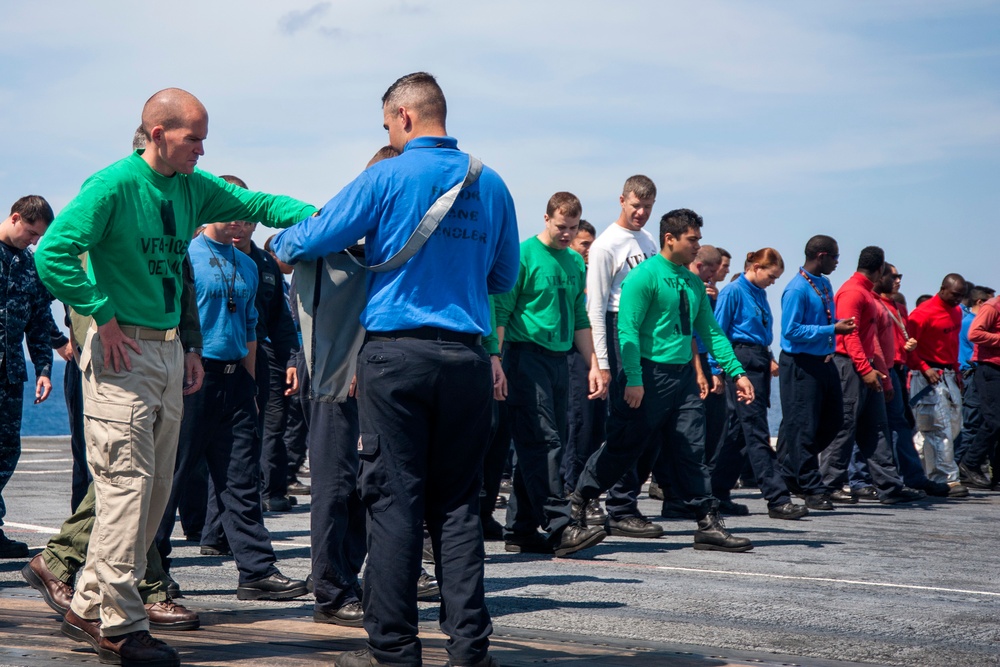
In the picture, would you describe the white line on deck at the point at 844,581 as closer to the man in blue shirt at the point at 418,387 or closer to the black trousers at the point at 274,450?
the man in blue shirt at the point at 418,387

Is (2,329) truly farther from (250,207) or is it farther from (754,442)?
(754,442)

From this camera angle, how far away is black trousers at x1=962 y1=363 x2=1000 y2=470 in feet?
46.1

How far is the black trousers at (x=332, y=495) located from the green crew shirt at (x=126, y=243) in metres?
0.88

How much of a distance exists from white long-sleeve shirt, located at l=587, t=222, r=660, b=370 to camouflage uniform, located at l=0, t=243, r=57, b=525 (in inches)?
149

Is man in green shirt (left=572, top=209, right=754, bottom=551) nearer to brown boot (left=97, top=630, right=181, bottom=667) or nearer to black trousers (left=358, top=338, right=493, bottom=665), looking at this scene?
black trousers (left=358, top=338, right=493, bottom=665)

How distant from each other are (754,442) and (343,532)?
5.88 meters

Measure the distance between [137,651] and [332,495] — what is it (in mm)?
1190

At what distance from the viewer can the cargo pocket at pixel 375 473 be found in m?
4.30

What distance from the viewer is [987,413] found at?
14.1m

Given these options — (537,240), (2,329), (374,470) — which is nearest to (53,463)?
(2,329)

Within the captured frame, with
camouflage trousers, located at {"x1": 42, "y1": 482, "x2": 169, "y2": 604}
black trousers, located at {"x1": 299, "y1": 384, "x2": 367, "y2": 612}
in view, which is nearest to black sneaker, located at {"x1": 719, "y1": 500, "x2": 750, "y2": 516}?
black trousers, located at {"x1": 299, "y1": 384, "x2": 367, "y2": 612}

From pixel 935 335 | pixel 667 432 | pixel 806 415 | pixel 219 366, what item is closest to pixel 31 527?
pixel 219 366

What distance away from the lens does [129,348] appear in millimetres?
4578

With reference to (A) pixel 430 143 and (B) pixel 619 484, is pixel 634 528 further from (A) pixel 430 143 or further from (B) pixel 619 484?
(A) pixel 430 143
